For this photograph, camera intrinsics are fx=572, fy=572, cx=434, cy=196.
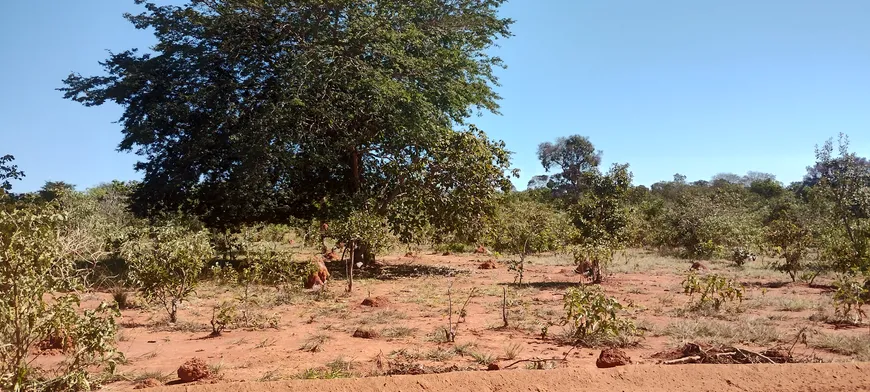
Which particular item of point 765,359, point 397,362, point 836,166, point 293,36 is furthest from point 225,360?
point 836,166

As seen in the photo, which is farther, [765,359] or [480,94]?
[480,94]

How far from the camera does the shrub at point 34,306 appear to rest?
160 inches

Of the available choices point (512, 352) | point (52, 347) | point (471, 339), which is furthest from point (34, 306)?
point (471, 339)

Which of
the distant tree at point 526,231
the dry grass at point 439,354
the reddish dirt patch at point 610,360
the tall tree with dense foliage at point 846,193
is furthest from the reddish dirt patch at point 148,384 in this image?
the tall tree with dense foliage at point 846,193

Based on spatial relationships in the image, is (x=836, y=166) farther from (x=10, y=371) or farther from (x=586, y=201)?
(x=10, y=371)

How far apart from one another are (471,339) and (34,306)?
4.74 meters

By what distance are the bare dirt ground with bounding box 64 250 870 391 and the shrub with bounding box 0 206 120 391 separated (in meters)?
0.69

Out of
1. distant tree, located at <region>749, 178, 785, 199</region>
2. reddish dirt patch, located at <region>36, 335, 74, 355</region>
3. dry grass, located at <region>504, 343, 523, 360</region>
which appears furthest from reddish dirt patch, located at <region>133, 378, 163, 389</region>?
distant tree, located at <region>749, 178, 785, 199</region>

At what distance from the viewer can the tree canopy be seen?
46.8ft

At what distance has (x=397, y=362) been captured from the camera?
5820mm

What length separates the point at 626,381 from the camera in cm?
511

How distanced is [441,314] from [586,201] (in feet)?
19.0

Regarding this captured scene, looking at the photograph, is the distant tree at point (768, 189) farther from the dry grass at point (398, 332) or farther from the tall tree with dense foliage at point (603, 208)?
the dry grass at point (398, 332)

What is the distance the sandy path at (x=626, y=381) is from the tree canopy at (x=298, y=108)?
964cm
